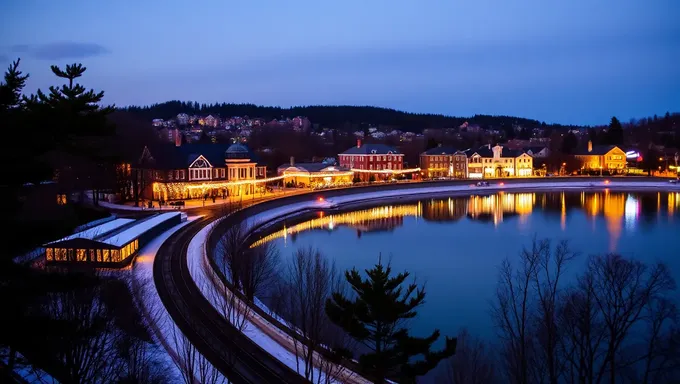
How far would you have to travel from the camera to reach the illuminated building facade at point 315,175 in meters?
49.6

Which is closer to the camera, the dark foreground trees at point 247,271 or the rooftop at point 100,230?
the dark foreground trees at point 247,271

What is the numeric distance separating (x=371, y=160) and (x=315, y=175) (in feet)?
31.2

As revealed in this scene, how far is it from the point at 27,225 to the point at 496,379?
30.0 ft

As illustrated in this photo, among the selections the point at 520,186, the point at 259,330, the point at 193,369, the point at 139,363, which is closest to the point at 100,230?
the point at 259,330

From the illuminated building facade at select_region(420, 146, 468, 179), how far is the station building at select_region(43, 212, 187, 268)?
146 ft

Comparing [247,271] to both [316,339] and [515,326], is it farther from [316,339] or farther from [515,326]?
[515,326]

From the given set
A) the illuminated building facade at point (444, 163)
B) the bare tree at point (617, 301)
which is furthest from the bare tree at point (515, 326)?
the illuminated building facade at point (444, 163)

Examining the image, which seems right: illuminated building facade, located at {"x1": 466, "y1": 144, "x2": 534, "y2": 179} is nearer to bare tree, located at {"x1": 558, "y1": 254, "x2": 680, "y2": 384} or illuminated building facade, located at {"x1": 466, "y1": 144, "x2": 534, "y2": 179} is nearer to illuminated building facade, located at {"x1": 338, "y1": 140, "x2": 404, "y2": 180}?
illuminated building facade, located at {"x1": 338, "y1": 140, "x2": 404, "y2": 180}

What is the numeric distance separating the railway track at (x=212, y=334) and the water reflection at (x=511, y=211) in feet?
36.2

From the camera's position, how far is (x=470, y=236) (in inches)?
1182

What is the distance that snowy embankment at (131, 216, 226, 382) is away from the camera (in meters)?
10.1

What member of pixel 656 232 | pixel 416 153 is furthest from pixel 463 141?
pixel 656 232

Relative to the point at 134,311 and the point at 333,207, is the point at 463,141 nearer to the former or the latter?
the point at 333,207

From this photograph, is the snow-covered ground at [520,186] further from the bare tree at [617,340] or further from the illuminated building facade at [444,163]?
the bare tree at [617,340]
